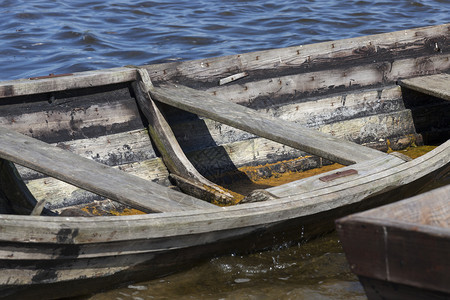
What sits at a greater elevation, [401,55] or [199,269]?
[401,55]

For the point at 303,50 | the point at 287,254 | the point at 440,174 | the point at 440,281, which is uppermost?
the point at 303,50

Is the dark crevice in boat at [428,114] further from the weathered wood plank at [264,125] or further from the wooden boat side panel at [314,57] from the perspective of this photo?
the weathered wood plank at [264,125]

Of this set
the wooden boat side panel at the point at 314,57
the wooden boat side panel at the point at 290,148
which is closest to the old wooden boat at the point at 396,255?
the wooden boat side panel at the point at 290,148

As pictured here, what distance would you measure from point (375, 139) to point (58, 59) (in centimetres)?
582

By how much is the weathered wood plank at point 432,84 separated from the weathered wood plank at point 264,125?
57.7 inches

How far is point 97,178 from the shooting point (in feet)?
11.5

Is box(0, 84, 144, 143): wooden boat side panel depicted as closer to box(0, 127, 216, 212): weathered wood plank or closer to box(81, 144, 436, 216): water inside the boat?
A: box(0, 127, 216, 212): weathered wood plank

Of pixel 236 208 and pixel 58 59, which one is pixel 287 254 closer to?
pixel 236 208

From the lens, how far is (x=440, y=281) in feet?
7.20

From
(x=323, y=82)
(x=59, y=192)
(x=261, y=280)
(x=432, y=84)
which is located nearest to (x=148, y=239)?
(x=261, y=280)

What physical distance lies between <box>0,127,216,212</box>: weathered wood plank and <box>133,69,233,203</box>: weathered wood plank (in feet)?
2.39

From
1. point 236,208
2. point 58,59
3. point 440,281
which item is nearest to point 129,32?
point 58,59

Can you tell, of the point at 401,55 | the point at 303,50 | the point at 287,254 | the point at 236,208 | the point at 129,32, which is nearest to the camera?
the point at 236,208

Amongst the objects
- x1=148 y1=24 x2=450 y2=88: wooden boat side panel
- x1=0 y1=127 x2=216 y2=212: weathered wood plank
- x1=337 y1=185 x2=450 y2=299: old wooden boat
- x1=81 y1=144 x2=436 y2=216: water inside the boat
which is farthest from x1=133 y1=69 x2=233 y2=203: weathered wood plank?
x1=337 y1=185 x2=450 y2=299: old wooden boat
